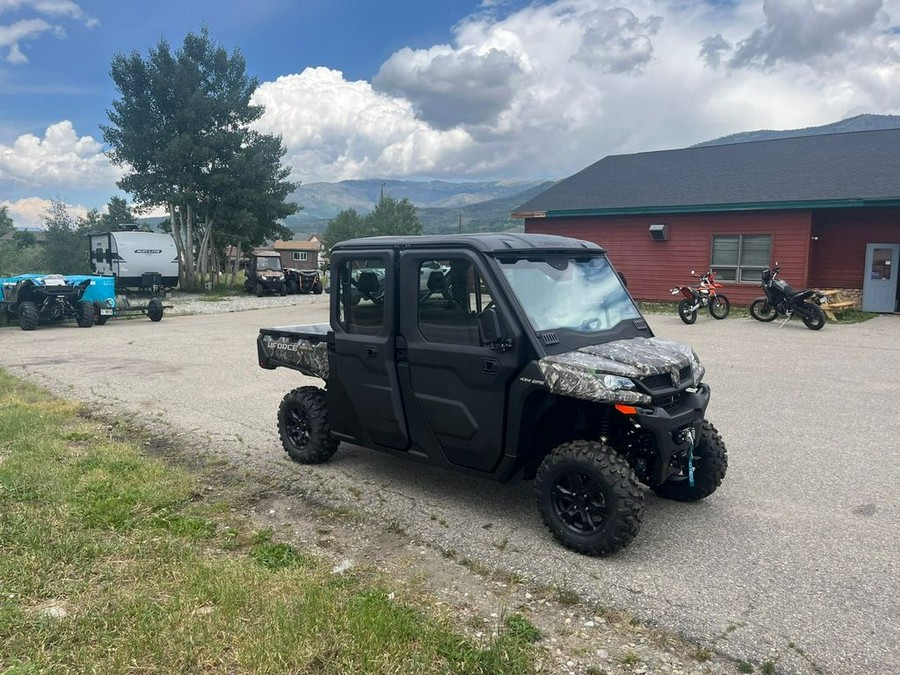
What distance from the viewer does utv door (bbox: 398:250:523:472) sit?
4.21m

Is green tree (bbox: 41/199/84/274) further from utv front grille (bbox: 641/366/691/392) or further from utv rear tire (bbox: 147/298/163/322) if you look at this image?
utv front grille (bbox: 641/366/691/392)

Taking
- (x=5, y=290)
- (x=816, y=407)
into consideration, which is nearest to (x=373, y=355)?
(x=816, y=407)

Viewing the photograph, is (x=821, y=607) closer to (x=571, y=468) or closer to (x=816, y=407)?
(x=571, y=468)

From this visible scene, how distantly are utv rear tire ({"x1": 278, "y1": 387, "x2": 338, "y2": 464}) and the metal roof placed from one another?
54.7ft

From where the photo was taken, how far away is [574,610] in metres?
3.38

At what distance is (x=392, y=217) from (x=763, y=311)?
75.7 meters

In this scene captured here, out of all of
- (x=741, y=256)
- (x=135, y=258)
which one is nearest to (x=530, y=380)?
(x=741, y=256)

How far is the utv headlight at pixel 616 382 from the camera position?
3.80 meters

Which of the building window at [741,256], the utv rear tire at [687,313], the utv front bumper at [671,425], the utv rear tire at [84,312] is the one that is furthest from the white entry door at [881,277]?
the utv rear tire at [84,312]

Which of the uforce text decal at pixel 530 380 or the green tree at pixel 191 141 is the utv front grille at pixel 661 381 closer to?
the uforce text decal at pixel 530 380

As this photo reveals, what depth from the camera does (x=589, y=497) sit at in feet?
13.0

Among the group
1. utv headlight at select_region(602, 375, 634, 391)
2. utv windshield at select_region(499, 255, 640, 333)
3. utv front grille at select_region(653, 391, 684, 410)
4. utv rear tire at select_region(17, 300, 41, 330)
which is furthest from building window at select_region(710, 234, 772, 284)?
utv rear tire at select_region(17, 300, 41, 330)

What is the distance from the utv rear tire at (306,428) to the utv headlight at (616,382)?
2.62m

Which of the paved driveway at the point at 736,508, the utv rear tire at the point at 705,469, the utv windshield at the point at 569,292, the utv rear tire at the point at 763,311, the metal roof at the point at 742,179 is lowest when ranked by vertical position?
the paved driveway at the point at 736,508
